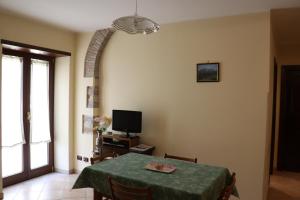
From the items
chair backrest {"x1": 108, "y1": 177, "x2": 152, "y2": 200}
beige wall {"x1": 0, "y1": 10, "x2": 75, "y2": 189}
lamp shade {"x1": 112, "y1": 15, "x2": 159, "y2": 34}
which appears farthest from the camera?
beige wall {"x1": 0, "y1": 10, "x2": 75, "y2": 189}

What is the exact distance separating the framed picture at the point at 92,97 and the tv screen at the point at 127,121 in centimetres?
50

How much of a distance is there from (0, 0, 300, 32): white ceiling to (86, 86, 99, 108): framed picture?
3.76 feet

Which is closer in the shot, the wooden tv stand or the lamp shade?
the lamp shade

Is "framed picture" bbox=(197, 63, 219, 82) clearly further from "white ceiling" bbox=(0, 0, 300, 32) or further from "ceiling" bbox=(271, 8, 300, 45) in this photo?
"ceiling" bbox=(271, 8, 300, 45)

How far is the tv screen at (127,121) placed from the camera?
149 inches

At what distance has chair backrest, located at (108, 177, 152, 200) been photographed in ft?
6.36

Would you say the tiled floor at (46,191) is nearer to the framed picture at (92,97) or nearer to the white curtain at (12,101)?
the white curtain at (12,101)

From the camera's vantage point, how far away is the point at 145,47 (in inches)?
153

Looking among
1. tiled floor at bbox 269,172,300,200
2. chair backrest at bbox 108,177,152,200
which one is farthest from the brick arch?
tiled floor at bbox 269,172,300,200

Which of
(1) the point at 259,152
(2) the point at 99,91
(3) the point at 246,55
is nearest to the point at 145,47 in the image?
(2) the point at 99,91

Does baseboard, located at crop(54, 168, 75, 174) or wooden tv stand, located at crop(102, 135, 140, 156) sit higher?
wooden tv stand, located at crop(102, 135, 140, 156)

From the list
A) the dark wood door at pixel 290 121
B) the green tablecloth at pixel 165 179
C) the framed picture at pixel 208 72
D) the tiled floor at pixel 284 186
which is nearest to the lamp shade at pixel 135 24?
the green tablecloth at pixel 165 179

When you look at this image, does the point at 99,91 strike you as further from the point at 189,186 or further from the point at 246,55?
the point at 189,186

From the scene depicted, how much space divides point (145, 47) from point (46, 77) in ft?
6.03
